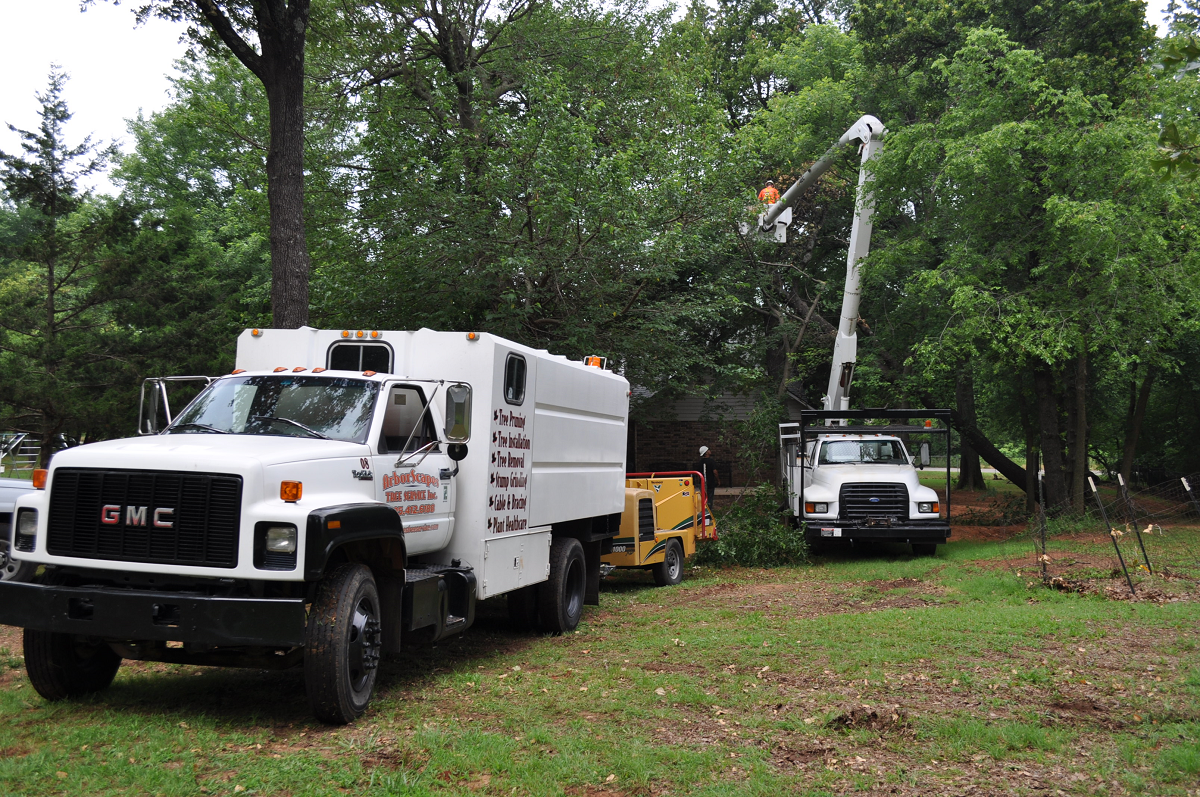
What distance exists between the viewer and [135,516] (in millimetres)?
5848

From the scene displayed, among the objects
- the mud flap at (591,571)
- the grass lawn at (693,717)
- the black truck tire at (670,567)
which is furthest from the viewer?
the black truck tire at (670,567)

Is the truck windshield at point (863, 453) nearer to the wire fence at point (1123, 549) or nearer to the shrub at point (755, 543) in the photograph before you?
the shrub at point (755, 543)

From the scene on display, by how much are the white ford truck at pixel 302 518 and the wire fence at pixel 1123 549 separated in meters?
7.28

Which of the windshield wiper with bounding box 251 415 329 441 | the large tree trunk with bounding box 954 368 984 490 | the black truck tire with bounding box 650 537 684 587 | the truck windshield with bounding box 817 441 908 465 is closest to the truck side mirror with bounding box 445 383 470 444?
the windshield wiper with bounding box 251 415 329 441

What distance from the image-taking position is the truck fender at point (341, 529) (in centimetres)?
568

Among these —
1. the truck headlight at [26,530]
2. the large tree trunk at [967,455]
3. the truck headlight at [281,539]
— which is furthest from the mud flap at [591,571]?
the large tree trunk at [967,455]

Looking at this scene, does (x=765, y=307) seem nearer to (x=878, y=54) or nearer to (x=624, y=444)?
(x=878, y=54)

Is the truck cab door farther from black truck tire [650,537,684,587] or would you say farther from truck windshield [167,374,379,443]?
black truck tire [650,537,684,587]

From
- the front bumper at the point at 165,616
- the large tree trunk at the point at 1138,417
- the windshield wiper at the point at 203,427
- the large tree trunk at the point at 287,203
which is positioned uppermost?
the large tree trunk at the point at 287,203

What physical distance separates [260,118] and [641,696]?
1614 cm

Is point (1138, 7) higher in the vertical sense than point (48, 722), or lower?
higher

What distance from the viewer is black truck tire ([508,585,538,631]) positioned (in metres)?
9.75

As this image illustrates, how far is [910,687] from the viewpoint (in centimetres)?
696

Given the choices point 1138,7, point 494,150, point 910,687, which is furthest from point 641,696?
point 1138,7
